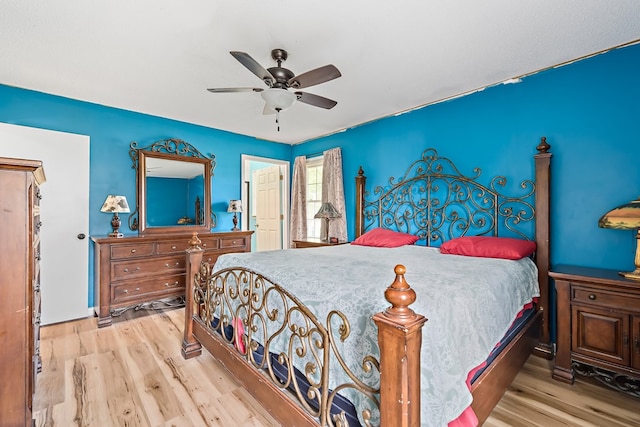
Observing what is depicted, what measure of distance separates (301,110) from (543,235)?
9.40ft

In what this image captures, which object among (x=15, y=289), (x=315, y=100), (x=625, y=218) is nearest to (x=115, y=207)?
(x=15, y=289)

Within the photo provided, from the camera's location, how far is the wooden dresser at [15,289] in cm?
128

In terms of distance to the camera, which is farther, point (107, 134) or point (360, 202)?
point (360, 202)

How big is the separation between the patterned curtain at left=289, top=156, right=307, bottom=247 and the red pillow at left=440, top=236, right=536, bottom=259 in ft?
9.00

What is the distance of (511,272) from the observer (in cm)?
204

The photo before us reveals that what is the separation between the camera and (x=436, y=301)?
1264 mm

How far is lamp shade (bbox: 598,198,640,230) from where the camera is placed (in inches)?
75.3

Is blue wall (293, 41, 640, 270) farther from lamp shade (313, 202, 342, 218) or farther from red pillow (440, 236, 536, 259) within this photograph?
lamp shade (313, 202, 342, 218)

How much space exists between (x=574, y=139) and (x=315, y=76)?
2.26 meters

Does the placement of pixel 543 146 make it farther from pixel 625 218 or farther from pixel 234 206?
pixel 234 206

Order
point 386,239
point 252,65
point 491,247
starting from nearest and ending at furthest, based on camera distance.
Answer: point 252,65 → point 491,247 → point 386,239

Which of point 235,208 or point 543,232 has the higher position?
point 235,208

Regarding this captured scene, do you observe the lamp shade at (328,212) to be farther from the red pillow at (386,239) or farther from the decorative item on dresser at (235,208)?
the decorative item on dresser at (235,208)

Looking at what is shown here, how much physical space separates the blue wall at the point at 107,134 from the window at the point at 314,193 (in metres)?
1.40
